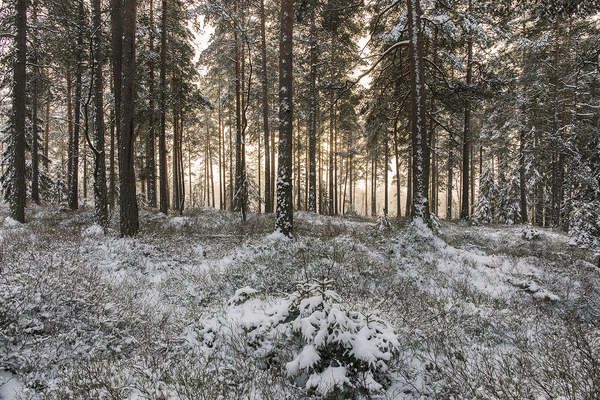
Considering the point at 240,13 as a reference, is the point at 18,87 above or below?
below

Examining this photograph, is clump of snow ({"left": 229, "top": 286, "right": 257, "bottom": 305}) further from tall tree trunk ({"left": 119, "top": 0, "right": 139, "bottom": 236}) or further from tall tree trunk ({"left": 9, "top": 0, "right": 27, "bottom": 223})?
tall tree trunk ({"left": 9, "top": 0, "right": 27, "bottom": 223})

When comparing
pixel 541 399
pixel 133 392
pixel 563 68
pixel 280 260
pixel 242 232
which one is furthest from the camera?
pixel 563 68

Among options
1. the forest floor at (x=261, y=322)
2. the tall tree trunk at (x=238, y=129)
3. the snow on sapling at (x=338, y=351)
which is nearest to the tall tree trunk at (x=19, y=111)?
the forest floor at (x=261, y=322)

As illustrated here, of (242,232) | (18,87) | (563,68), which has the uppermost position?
(563,68)

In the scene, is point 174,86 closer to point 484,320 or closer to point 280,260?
point 280,260

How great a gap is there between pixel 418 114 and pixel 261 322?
335 inches

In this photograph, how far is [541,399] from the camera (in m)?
2.28

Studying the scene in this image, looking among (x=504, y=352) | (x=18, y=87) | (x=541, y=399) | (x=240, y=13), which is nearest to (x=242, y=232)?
(x=504, y=352)

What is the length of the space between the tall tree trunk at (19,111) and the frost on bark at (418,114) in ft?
45.5

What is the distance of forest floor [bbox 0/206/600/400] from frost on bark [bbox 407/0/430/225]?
2.19m

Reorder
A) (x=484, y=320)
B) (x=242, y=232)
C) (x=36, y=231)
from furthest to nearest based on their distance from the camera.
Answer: (x=242, y=232) < (x=36, y=231) < (x=484, y=320)

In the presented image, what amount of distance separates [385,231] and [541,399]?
7.74 m

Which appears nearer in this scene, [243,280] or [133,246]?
[243,280]

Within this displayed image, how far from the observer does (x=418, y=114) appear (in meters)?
8.99
